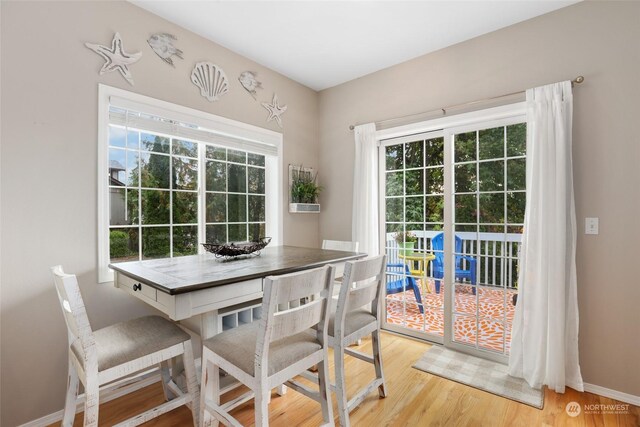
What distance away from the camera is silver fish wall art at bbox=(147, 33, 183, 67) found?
225 cm

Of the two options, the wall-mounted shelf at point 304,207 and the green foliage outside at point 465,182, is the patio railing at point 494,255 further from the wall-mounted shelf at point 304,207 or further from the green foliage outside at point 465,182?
the wall-mounted shelf at point 304,207

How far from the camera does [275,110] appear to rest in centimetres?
314

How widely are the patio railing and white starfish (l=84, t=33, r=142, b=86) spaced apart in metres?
2.89

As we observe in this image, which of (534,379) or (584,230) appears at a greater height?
(584,230)

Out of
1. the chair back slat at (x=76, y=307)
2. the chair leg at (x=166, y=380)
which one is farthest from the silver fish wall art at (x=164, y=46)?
the chair leg at (x=166, y=380)

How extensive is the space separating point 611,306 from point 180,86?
347 centimetres

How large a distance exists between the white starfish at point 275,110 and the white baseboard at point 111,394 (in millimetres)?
2426

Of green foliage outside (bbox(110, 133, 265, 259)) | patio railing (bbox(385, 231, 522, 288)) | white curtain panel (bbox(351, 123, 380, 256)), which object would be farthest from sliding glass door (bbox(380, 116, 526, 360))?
green foliage outside (bbox(110, 133, 265, 259))

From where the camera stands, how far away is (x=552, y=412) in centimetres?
187

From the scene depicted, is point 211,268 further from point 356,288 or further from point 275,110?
point 275,110

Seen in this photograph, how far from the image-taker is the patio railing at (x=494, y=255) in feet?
8.02

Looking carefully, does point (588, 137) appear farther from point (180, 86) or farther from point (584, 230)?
point (180, 86)

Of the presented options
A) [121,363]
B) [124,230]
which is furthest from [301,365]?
[124,230]

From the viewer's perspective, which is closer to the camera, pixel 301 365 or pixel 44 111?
pixel 301 365
